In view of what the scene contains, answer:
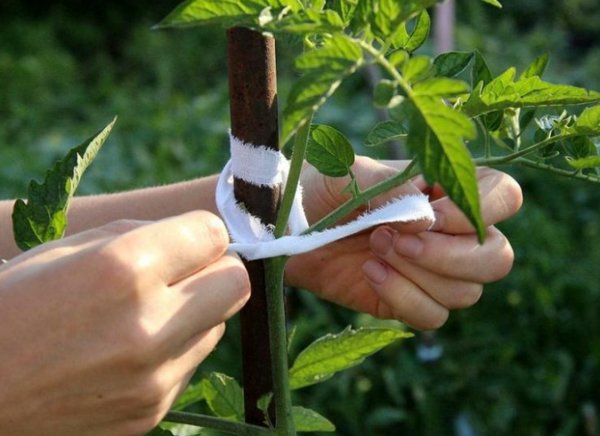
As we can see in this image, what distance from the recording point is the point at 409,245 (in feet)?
3.48

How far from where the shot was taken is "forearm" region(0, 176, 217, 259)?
1.19 meters

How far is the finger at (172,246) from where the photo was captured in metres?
0.72

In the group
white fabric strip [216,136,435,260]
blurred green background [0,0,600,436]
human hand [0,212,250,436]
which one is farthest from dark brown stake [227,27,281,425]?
blurred green background [0,0,600,436]

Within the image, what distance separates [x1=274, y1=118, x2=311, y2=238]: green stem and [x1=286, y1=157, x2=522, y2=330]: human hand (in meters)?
0.20

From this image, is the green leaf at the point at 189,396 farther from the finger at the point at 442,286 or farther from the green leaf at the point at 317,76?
the green leaf at the point at 317,76

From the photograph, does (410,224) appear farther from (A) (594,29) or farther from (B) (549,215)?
(A) (594,29)

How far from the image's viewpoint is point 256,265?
2.91 feet

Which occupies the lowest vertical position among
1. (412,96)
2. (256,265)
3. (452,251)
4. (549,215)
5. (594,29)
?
(594,29)

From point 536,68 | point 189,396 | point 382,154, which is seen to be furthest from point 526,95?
point 382,154

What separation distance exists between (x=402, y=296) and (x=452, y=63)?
13.8 inches

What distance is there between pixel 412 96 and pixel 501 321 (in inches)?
83.2

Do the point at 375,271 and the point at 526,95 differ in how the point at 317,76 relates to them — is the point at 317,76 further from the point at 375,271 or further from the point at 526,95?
the point at 375,271

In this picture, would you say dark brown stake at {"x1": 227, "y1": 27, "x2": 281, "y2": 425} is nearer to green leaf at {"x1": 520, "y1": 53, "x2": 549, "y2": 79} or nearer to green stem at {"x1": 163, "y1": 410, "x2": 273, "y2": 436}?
green stem at {"x1": 163, "y1": 410, "x2": 273, "y2": 436}

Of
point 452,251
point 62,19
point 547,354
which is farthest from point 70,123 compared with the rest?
point 452,251
